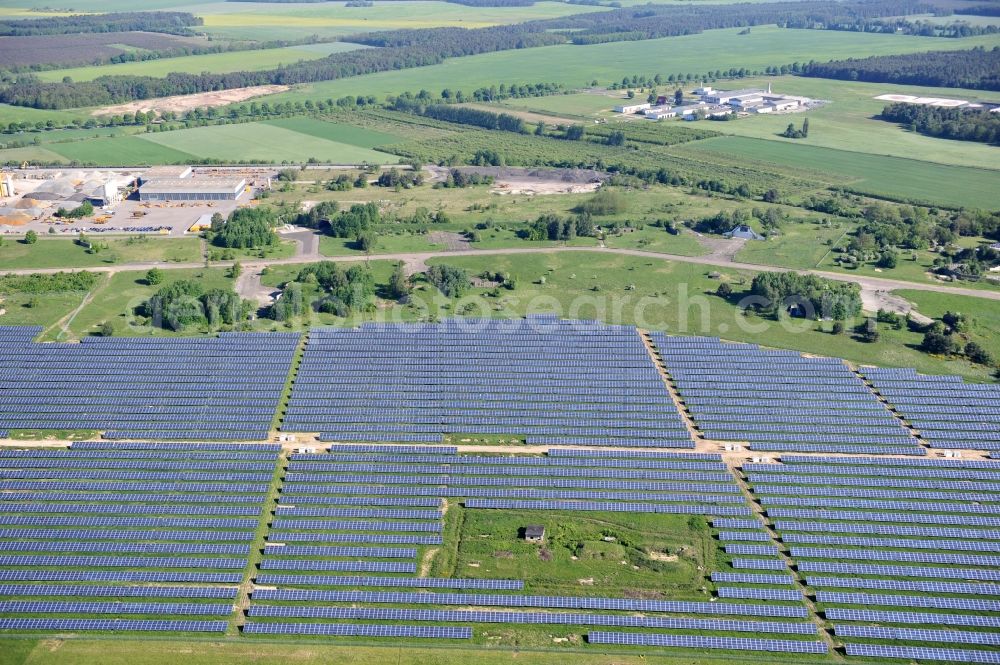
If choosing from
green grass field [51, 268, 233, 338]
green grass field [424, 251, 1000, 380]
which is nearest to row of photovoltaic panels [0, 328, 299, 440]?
green grass field [51, 268, 233, 338]

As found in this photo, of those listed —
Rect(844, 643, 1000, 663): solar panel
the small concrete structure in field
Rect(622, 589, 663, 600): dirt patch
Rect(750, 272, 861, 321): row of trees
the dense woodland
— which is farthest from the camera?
the dense woodland

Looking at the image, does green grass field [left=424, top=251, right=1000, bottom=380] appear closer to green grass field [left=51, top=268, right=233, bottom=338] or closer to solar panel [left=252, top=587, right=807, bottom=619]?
green grass field [left=51, top=268, right=233, bottom=338]

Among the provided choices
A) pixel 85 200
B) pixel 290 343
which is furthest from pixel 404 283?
pixel 85 200

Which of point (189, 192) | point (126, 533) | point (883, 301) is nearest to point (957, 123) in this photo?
point (883, 301)

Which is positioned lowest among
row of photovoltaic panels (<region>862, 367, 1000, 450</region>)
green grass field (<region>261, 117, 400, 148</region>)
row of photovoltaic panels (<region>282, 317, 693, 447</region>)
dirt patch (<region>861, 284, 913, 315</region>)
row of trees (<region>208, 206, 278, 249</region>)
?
row of photovoltaic panels (<region>862, 367, 1000, 450</region>)

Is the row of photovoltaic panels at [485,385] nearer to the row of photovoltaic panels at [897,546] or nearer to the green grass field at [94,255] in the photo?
the row of photovoltaic panels at [897,546]

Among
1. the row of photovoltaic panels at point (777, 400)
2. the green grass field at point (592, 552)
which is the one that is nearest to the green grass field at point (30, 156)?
the row of photovoltaic panels at point (777, 400)
